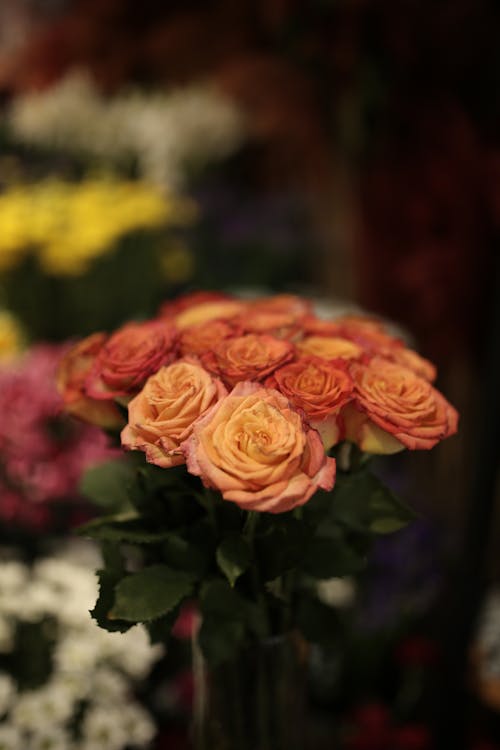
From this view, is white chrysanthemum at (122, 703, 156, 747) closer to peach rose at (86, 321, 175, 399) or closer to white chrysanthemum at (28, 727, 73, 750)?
white chrysanthemum at (28, 727, 73, 750)

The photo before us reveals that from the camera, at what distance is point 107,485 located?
21.2 inches

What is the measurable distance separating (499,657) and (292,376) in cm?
72

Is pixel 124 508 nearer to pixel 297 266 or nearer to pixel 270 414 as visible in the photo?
pixel 270 414

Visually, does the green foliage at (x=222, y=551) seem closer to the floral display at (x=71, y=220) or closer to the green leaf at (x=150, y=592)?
the green leaf at (x=150, y=592)

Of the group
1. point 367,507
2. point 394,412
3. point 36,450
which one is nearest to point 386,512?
point 367,507

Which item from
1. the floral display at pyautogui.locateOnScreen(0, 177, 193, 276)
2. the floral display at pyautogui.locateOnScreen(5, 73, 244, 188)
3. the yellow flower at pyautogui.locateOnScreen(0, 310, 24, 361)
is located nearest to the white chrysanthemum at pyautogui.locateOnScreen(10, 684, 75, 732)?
the yellow flower at pyautogui.locateOnScreen(0, 310, 24, 361)

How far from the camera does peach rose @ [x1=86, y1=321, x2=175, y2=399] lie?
462 mm

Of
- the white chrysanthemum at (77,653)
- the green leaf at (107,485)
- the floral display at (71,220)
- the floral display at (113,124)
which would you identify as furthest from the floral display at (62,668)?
the floral display at (113,124)

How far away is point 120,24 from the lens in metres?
1.32

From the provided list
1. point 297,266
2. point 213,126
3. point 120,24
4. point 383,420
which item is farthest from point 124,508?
point 213,126

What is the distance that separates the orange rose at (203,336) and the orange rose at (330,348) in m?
0.05

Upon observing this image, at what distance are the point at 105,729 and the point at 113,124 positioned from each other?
1200mm

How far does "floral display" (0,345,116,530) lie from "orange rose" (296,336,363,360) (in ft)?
1.05

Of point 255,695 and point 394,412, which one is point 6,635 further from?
point 394,412
